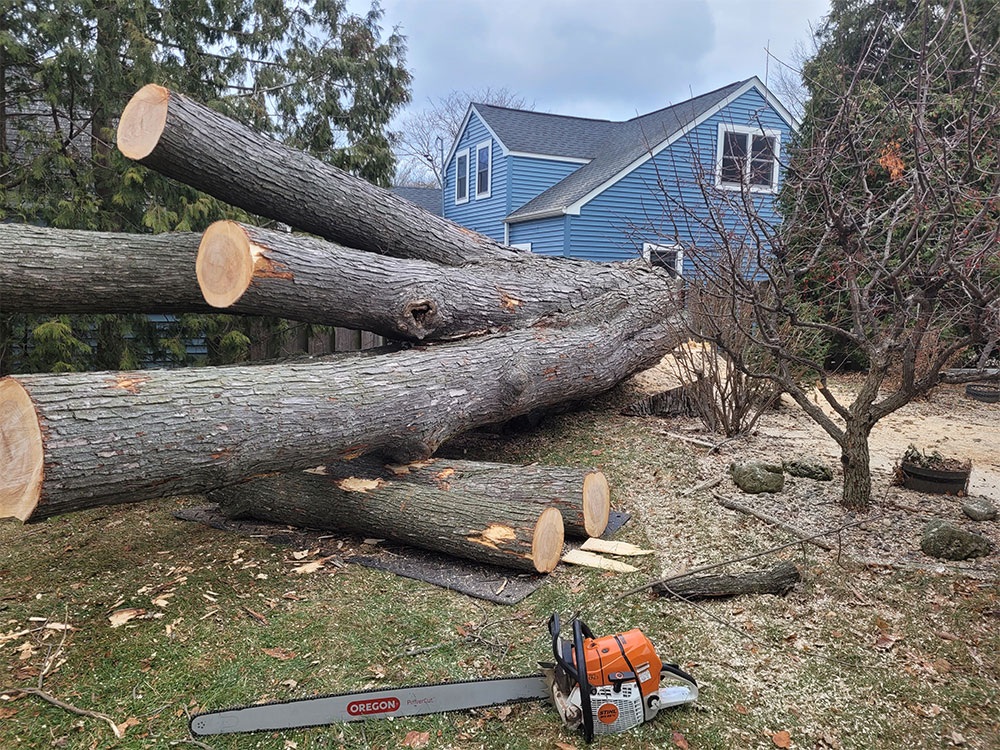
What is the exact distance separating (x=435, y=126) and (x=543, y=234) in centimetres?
2087

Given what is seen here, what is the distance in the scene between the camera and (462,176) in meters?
17.8

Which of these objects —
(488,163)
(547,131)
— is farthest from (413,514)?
(547,131)

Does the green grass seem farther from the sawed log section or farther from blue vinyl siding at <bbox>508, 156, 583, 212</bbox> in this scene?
blue vinyl siding at <bbox>508, 156, 583, 212</bbox>

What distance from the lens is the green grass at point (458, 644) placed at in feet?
8.21

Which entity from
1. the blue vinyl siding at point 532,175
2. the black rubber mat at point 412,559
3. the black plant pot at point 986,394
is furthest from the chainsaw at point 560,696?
the blue vinyl siding at point 532,175

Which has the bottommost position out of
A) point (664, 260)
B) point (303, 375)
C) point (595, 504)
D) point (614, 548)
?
point (614, 548)

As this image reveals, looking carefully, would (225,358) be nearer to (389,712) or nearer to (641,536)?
(641,536)

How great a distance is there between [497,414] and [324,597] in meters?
2.14

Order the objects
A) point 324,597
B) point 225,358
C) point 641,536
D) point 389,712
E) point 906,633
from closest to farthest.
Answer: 1. point 389,712
2. point 906,633
3. point 324,597
4. point 641,536
5. point 225,358

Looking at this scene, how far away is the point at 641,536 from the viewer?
4.31m

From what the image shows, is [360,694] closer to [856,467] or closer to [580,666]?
[580,666]

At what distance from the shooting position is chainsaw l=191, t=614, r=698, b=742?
2.36 m

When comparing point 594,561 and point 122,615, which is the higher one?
point 594,561

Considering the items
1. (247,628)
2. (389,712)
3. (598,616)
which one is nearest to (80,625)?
(247,628)
